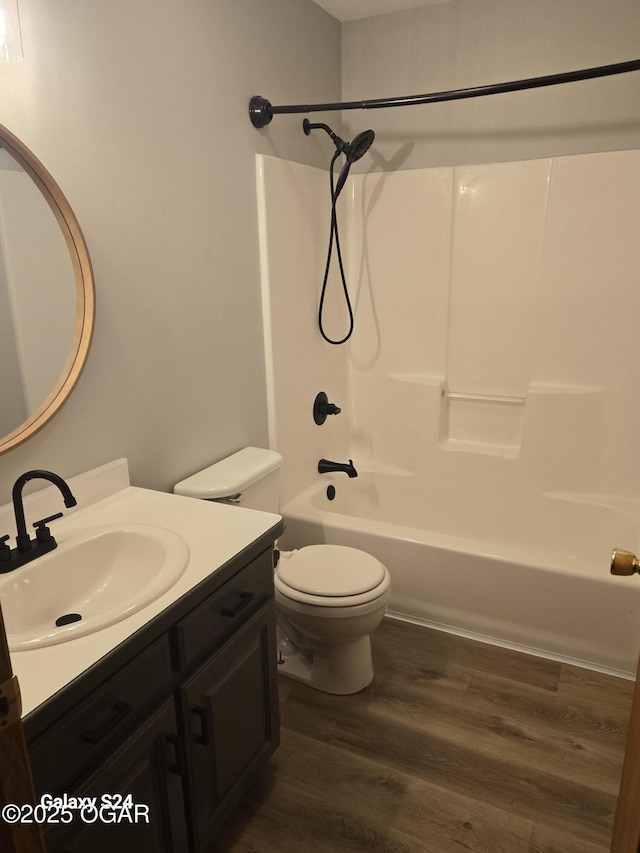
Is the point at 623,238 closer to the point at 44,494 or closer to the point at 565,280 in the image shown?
the point at 565,280

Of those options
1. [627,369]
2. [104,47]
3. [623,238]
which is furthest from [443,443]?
[104,47]

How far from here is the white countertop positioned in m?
1.00

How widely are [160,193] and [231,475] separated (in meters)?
0.91

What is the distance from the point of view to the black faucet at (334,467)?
2846mm

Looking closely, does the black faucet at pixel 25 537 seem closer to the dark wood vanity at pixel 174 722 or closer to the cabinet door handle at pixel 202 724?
the dark wood vanity at pixel 174 722

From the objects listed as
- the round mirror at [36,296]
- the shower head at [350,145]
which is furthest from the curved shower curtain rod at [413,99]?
the round mirror at [36,296]

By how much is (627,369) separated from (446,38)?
1613 millimetres

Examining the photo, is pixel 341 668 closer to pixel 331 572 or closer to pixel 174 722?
pixel 331 572

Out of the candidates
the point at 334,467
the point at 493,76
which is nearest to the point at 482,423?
the point at 334,467

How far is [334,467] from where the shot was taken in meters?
2.88

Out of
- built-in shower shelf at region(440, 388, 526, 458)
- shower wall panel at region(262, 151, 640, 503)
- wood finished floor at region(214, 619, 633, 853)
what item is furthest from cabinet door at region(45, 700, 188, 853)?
built-in shower shelf at region(440, 388, 526, 458)

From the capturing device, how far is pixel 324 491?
112 inches

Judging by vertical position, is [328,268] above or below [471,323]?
above

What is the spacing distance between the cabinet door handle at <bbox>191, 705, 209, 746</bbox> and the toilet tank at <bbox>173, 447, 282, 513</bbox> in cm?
72
